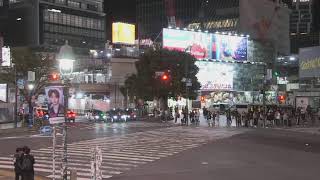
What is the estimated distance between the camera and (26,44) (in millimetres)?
155000

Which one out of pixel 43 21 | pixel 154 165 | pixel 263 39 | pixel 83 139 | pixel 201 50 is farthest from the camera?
pixel 43 21

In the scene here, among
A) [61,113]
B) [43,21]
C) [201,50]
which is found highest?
[43,21]

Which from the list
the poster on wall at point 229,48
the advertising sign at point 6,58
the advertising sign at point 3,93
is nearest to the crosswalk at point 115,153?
the advertising sign at point 6,58

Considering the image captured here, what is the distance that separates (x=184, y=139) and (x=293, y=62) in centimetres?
12127

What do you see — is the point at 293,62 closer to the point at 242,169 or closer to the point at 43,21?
the point at 43,21

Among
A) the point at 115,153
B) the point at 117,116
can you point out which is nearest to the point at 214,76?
the point at 117,116

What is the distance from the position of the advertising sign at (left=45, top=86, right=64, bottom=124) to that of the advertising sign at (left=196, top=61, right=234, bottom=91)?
84.5 meters

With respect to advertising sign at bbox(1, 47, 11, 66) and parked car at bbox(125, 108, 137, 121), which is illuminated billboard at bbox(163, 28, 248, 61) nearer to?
parked car at bbox(125, 108, 137, 121)

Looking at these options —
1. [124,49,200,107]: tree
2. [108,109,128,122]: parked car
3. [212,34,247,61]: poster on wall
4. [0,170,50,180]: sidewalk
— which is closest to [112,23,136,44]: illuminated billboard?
[212,34,247,61]: poster on wall

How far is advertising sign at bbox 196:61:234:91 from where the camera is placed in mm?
98375

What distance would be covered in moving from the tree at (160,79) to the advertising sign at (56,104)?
209 ft

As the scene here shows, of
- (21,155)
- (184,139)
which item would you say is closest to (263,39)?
(184,139)

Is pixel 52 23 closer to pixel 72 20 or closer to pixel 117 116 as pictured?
pixel 72 20

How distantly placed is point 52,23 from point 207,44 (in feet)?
228
